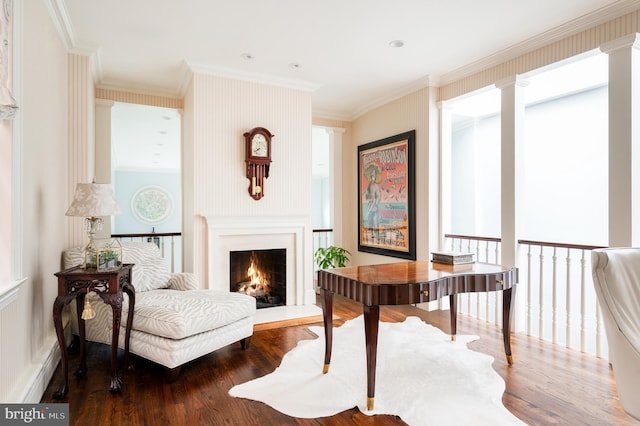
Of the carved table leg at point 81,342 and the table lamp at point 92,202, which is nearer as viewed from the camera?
the table lamp at point 92,202

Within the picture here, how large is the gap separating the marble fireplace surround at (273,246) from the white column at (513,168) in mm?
2091

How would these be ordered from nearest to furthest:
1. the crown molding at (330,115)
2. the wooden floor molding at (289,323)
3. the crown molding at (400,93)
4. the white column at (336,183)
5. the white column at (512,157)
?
the white column at (512,157), the wooden floor molding at (289,323), the crown molding at (400,93), the crown molding at (330,115), the white column at (336,183)

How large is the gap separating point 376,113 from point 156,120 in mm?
3445

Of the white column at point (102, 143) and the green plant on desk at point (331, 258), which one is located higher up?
the white column at point (102, 143)

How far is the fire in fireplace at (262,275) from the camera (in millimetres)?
4273

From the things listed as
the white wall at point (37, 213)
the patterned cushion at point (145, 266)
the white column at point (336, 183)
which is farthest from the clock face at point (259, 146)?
the white wall at point (37, 213)

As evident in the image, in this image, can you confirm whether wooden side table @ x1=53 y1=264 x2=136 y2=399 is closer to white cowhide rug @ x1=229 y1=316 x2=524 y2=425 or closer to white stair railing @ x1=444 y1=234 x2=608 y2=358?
white cowhide rug @ x1=229 y1=316 x2=524 y2=425

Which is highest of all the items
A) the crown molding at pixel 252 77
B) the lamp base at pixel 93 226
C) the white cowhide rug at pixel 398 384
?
the crown molding at pixel 252 77

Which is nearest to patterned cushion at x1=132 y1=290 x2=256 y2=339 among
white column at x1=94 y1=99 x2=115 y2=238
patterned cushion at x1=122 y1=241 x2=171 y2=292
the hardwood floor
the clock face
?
patterned cushion at x1=122 y1=241 x2=171 y2=292

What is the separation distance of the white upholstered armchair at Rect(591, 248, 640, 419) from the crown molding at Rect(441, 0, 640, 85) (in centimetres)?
193

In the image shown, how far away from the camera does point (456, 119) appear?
548cm

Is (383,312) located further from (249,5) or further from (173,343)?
(249,5)

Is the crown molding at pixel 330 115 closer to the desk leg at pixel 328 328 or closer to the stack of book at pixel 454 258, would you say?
the stack of book at pixel 454 258

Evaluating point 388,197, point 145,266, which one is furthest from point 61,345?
point 388,197
